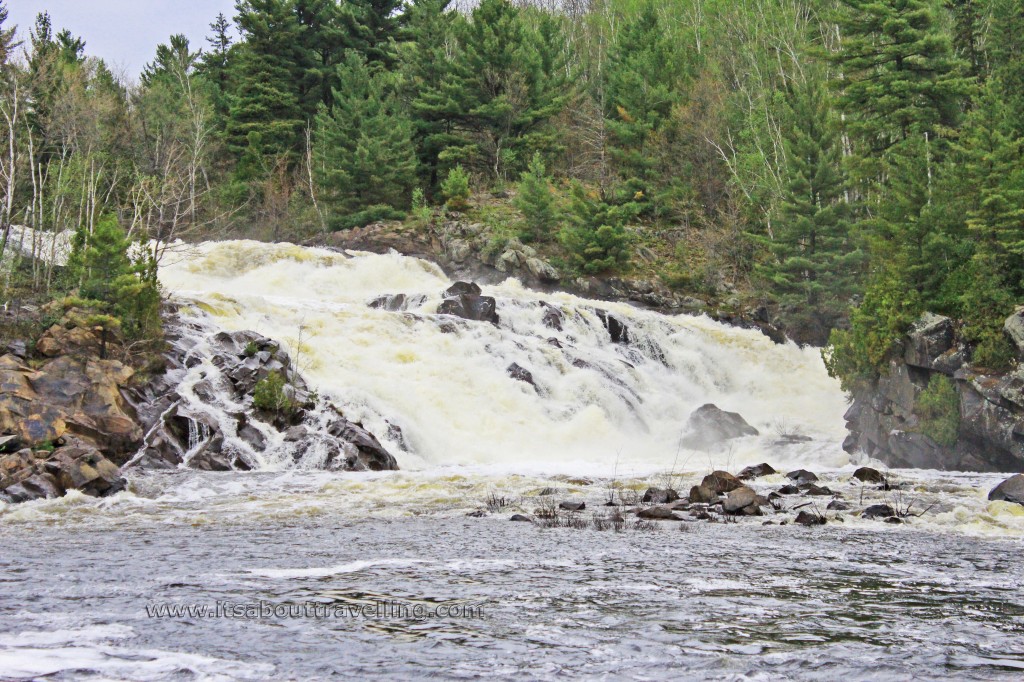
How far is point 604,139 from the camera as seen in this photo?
52406 mm

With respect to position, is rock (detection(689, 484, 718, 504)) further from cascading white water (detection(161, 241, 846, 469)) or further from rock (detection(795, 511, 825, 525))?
cascading white water (detection(161, 241, 846, 469))

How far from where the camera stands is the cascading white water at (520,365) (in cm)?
2355

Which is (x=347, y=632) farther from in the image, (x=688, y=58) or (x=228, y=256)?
(x=688, y=58)

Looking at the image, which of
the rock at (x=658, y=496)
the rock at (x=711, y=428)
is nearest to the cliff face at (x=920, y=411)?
the rock at (x=711, y=428)

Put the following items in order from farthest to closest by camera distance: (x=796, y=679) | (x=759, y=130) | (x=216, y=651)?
(x=759, y=130) → (x=216, y=651) → (x=796, y=679)

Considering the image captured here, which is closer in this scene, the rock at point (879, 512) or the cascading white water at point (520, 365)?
the rock at point (879, 512)

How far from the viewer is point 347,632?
7.91 meters

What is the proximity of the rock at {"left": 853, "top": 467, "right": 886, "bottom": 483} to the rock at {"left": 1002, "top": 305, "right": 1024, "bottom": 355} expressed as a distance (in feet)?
16.4

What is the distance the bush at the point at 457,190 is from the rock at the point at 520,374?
23484 mm

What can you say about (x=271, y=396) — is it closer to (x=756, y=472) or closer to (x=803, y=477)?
(x=756, y=472)

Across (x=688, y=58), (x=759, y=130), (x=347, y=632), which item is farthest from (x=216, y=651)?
(x=688, y=58)

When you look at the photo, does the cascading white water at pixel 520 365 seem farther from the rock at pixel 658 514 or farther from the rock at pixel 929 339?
the rock at pixel 658 514

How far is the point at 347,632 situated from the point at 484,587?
2.19 meters

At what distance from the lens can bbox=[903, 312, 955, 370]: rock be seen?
22.8 meters
